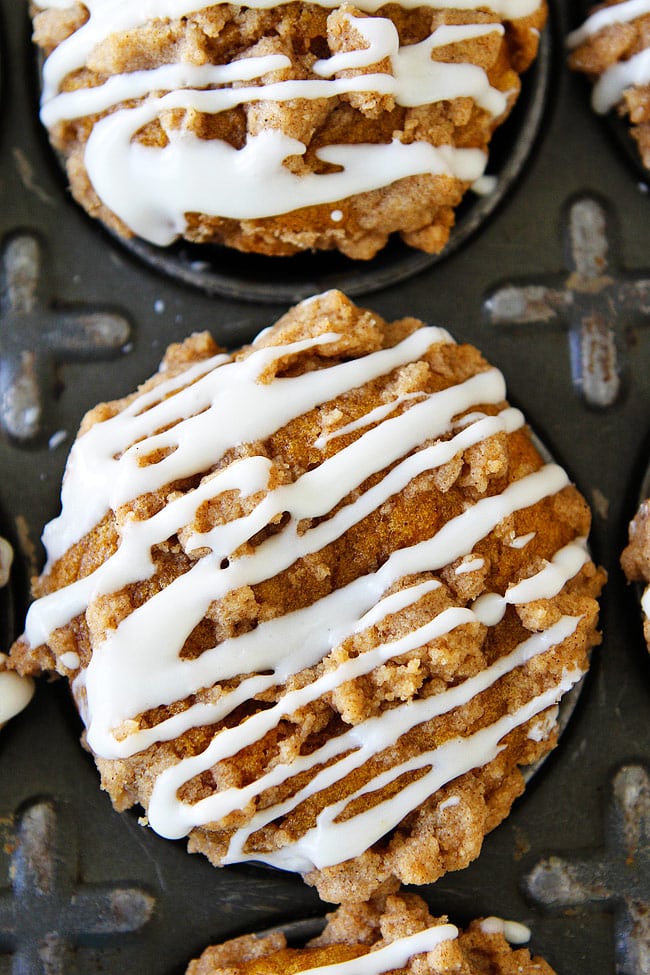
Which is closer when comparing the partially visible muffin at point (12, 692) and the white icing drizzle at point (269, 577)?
the white icing drizzle at point (269, 577)

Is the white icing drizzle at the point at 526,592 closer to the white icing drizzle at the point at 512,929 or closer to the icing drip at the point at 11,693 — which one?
the white icing drizzle at the point at 512,929

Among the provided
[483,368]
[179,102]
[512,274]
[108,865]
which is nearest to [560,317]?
[512,274]

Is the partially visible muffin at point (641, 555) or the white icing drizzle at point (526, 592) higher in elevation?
the white icing drizzle at point (526, 592)

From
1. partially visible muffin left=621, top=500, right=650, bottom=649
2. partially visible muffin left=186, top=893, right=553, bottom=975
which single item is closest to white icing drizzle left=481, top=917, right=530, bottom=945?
partially visible muffin left=186, top=893, right=553, bottom=975

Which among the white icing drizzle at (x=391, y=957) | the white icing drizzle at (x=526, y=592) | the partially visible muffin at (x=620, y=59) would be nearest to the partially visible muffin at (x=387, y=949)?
the white icing drizzle at (x=391, y=957)

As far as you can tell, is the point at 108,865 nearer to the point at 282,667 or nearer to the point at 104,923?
the point at 104,923

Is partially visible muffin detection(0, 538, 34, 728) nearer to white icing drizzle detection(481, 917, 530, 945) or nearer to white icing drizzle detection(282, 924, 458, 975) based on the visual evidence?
white icing drizzle detection(282, 924, 458, 975)
